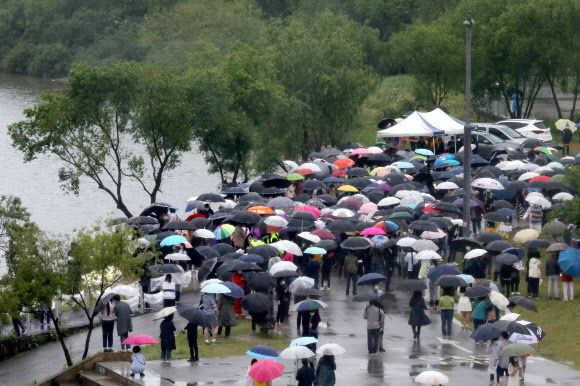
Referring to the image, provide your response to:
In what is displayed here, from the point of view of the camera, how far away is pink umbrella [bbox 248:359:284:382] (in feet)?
53.1

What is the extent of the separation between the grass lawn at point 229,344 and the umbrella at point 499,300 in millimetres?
4364

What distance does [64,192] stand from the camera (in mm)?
47094

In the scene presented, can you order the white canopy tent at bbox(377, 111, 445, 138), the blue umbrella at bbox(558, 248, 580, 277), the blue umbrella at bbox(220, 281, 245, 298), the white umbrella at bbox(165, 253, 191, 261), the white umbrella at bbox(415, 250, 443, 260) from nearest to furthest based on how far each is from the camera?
the blue umbrella at bbox(220, 281, 245, 298), the white umbrella at bbox(415, 250, 443, 260), the blue umbrella at bbox(558, 248, 580, 277), the white umbrella at bbox(165, 253, 191, 261), the white canopy tent at bbox(377, 111, 445, 138)

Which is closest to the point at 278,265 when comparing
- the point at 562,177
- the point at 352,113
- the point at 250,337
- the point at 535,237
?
the point at 250,337

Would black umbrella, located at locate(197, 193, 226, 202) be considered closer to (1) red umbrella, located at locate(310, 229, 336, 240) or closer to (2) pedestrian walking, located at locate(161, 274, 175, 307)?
(1) red umbrella, located at locate(310, 229, 336, 240)

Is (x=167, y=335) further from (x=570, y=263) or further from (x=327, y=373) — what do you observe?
(x=570, y=263)

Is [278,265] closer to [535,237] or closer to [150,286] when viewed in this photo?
[150,286]

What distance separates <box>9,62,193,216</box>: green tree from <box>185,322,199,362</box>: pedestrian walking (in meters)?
17.8

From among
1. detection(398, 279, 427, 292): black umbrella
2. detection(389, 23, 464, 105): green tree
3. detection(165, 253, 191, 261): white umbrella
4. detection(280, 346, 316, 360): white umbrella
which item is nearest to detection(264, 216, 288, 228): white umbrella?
detection(165, 253, 191, 261): white umbrella

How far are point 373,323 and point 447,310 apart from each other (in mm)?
2168

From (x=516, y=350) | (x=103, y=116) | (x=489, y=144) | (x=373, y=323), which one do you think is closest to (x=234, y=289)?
(x=373, y=323)

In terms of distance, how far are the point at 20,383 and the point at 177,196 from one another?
1097 inches

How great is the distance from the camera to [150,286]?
82.9 feet

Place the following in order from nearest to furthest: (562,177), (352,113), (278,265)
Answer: (278,265)
(562,177)
(352,113)
